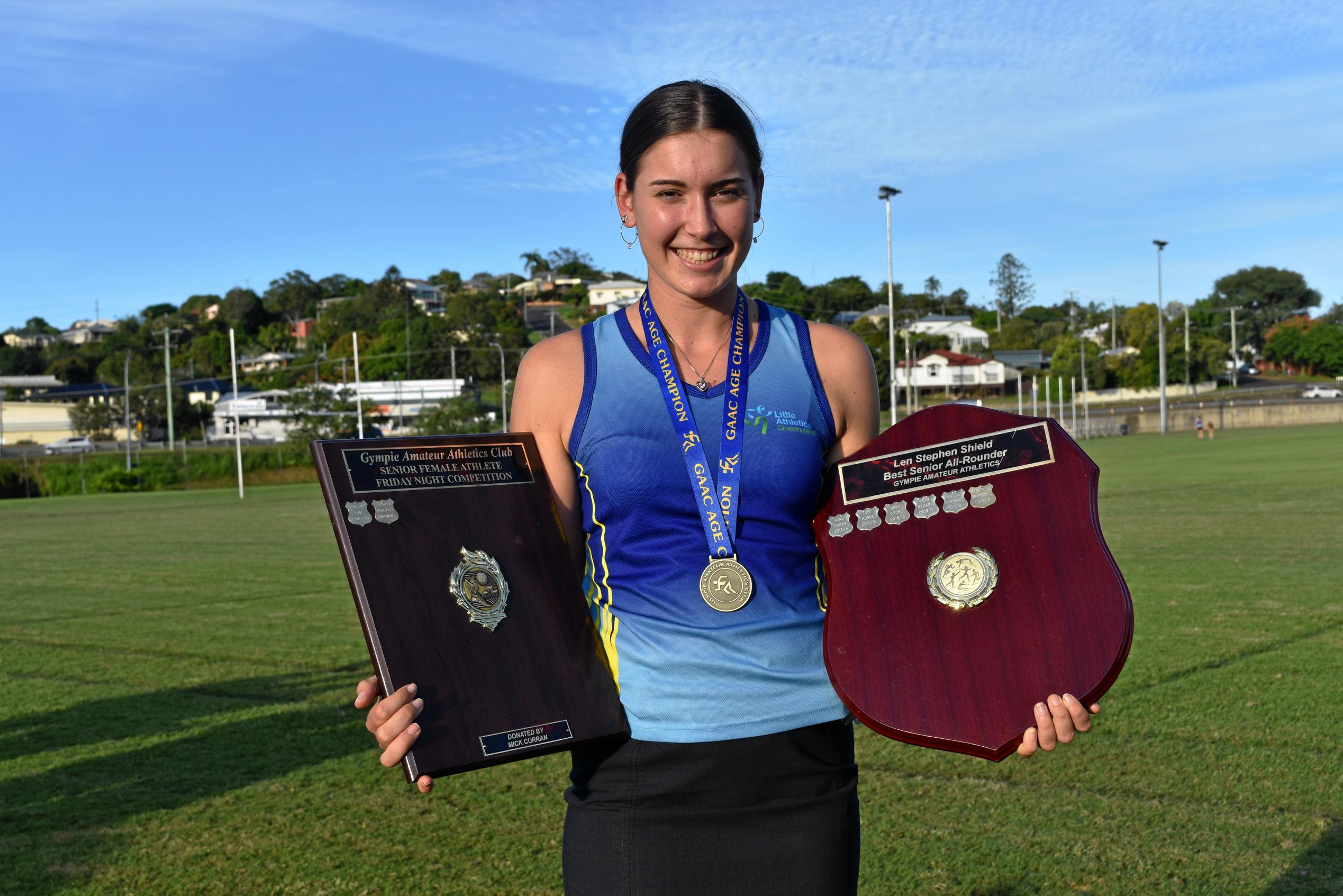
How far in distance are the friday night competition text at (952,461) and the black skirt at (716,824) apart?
469mm

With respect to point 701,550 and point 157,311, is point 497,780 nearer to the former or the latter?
point 701,550

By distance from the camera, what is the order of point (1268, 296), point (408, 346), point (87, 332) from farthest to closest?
point (87, 332)
point (1268, 296)
point (408, 346)

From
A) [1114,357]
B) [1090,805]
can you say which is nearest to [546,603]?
[1090,805]

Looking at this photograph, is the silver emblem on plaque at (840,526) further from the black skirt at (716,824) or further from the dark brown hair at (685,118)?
the dark brown hair at (685,118)

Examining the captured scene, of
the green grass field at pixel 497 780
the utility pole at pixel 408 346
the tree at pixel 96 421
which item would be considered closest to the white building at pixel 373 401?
the tree at pixel 96 421

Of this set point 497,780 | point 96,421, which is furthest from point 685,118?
point 96,421

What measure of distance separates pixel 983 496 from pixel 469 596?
88 centimetres

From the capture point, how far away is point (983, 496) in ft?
6.84

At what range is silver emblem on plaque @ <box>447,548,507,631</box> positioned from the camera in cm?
200

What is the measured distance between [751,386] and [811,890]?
83 centimetres

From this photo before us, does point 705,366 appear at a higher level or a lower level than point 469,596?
higher

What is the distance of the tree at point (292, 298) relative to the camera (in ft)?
570

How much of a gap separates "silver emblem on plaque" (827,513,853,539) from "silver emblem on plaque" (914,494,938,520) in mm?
121

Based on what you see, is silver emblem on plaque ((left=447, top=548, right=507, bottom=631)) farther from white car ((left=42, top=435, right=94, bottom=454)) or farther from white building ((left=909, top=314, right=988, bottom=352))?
white building ((left=909, top=314, right=988, bottom=352))
